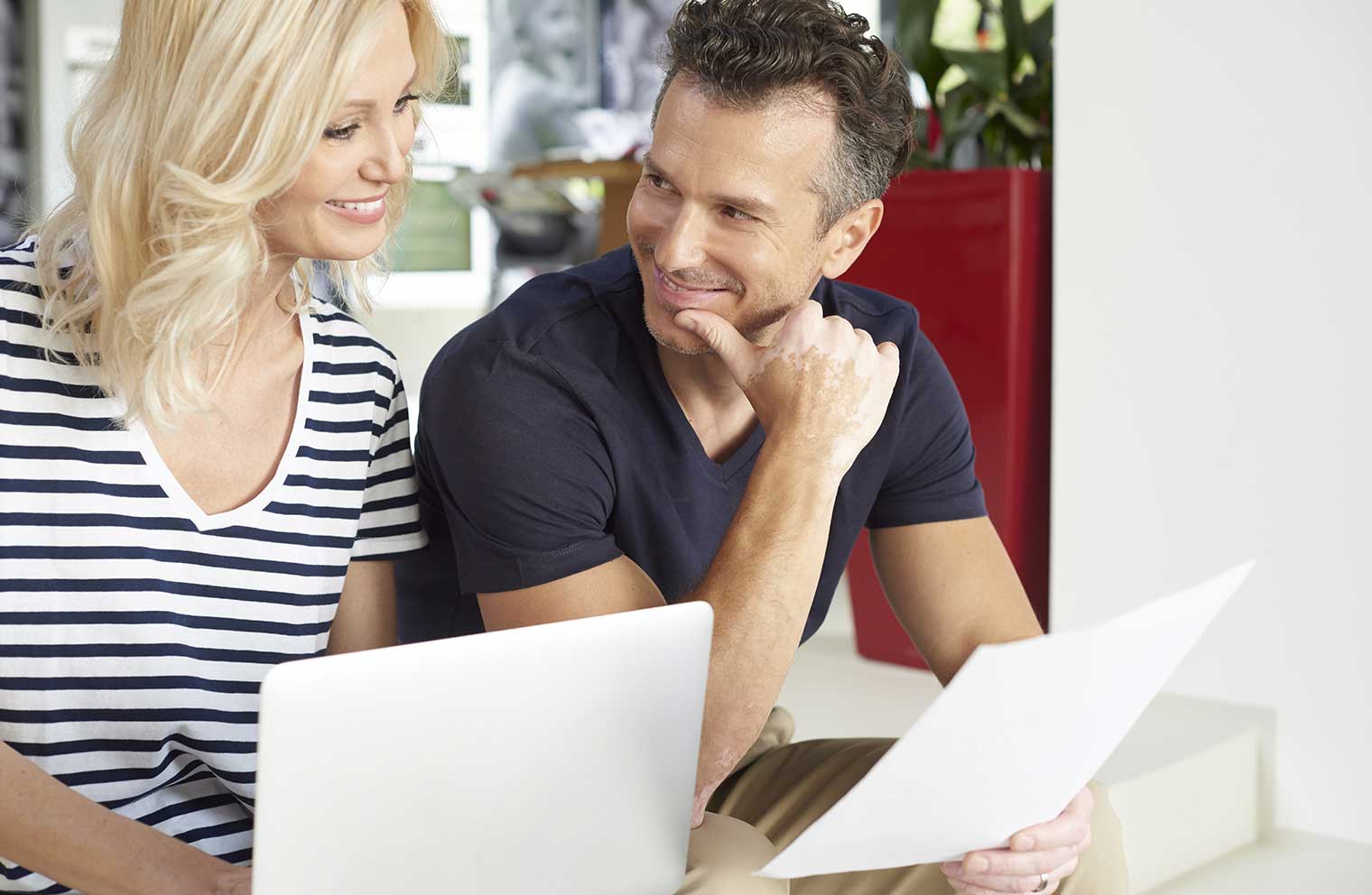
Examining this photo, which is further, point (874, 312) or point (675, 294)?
point (874, 312)

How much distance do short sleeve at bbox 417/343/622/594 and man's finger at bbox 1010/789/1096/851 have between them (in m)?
0.45

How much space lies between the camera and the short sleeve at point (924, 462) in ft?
5.08

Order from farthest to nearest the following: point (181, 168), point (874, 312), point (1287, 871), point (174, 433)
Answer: point (1287, 871) → point (874, 312) → point (174, 433) → point (181, 168)

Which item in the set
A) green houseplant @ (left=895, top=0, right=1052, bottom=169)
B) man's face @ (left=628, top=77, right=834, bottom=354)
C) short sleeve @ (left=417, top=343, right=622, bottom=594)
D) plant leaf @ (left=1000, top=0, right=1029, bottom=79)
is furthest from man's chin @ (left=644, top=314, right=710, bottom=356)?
plant leaf @ (left=1000, top=0, right=1029, bottom=79)

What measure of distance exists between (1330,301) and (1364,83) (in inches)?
12.2

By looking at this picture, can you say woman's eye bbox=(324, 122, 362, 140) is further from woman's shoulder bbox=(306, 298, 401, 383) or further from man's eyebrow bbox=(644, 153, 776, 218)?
man's eyebrow bbox=(644, 153, 776, 218)

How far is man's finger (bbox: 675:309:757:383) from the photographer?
4.53 feet

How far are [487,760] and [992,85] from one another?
202 centimetres

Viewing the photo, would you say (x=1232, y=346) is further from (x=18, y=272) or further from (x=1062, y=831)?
(x=18, y=272)

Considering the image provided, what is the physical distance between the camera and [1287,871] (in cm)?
202

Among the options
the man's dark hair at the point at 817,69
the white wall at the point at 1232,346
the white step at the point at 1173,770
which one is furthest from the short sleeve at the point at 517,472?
the white wall at the point at 1232,346

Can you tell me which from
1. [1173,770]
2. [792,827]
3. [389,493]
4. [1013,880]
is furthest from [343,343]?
[1173,770]

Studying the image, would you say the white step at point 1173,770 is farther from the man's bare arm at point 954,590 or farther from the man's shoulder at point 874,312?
the man's shoulder at point 874,312

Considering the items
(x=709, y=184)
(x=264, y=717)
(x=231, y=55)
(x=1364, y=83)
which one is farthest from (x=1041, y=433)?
(x=264, y=717)
